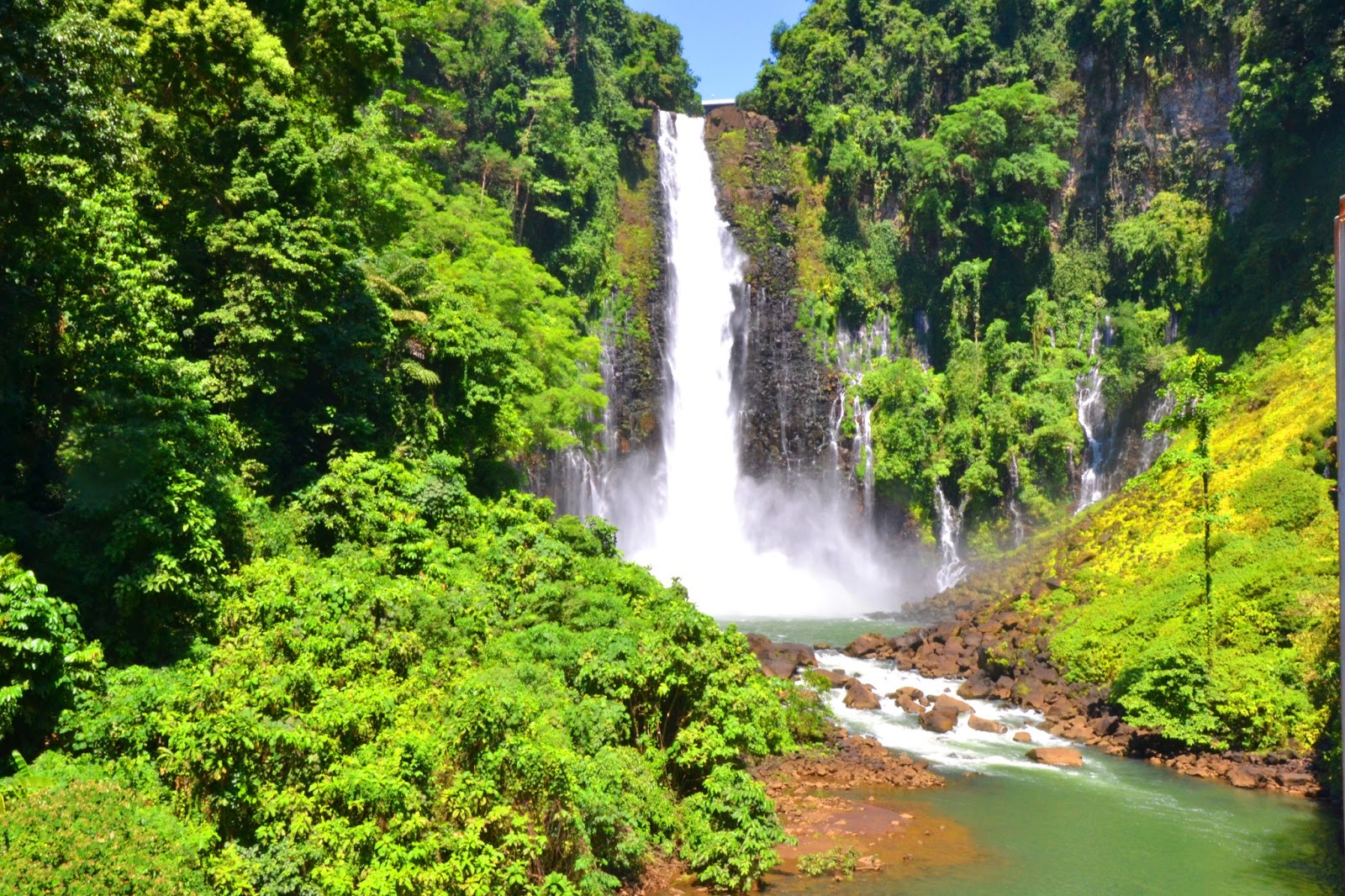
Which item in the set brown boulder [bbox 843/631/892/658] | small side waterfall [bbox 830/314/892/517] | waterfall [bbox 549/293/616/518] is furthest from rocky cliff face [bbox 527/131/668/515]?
brown boulder [bbox 843/631/892/658]

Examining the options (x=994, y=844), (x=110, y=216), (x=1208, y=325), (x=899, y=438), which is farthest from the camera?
(x=899, y=438)

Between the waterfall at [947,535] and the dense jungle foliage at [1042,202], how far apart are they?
51 centimetres

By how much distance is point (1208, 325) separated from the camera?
1281 inches

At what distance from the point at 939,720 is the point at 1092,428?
702 inches

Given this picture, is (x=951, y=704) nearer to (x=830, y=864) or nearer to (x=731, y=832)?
(x=830, y=864)

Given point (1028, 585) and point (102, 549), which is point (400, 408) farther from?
point (1028, 585)

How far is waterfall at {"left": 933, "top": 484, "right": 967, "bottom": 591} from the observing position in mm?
36719

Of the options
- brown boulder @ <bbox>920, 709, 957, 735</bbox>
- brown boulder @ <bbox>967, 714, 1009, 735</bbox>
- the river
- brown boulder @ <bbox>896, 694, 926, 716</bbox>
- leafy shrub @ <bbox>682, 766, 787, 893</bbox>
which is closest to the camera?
leafy shrub @ <bbox>682, 766, 787, 893</bbox>

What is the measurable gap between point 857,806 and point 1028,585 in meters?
13.5

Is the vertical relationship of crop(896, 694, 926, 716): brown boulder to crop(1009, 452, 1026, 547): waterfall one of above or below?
below

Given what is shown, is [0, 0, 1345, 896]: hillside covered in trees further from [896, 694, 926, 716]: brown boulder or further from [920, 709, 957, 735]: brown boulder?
[896, 694, 926, 716]: brown boulder

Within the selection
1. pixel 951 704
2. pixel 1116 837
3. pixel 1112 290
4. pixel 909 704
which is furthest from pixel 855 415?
pixel 1116 837

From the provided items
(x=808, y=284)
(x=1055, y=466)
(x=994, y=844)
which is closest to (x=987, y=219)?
(x=808, y=284)

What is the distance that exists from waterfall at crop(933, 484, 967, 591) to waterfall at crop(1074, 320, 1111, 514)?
14.7 ft
